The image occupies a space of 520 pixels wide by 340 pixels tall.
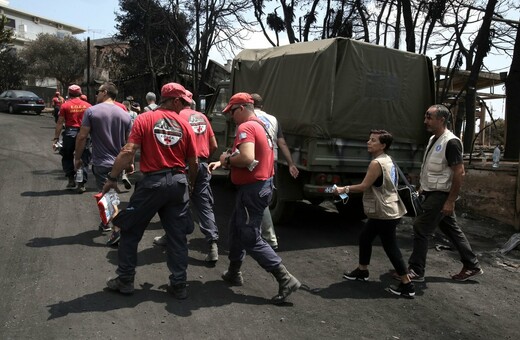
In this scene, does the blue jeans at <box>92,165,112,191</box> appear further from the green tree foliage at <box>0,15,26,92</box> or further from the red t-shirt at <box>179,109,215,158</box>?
the green tree foliage at <box>0,15,26,92</box>

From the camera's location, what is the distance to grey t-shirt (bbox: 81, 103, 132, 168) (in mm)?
5527

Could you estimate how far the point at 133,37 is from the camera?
26156 mm

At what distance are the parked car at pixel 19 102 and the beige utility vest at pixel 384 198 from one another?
25812mm

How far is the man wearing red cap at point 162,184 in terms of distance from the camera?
3.80m

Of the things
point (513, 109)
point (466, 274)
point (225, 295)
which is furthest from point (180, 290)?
point (513, 109)

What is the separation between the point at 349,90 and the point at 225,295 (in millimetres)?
3442

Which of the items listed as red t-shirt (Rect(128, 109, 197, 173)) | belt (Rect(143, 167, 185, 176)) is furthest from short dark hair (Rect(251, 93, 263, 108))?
belt (Rect(143, 167, 185, 176))

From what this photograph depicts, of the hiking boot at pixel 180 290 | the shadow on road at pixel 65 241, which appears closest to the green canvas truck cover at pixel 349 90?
the hiking boot at pixel 180 290

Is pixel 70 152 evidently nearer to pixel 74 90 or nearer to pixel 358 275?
pixel 74 90

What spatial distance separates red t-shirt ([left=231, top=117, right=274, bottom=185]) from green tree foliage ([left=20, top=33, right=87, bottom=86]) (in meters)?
36.0

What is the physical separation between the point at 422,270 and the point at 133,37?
976 inches

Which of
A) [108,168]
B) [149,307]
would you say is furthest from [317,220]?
[149,307]

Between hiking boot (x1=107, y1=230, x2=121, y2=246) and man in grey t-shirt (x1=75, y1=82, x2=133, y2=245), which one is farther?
man in grey t-shirt (x1=75, y1=82, x2=133, y2=245)

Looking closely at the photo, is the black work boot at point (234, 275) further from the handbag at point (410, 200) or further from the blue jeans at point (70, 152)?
the blue jeans at point (70, 152)
